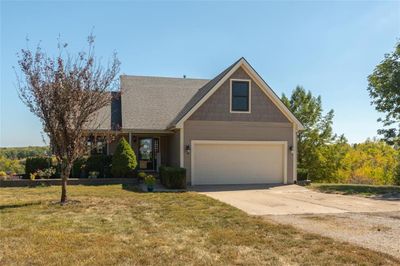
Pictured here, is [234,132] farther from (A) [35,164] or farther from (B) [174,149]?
(A) [35,164]

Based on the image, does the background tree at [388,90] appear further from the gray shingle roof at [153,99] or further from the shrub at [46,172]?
the shrub at [46,172]

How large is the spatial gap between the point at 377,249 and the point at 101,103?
8.66m

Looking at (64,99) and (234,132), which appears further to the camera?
(234,132)

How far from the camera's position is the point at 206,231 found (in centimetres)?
770

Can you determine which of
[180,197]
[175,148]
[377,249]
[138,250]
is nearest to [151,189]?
[180,197]

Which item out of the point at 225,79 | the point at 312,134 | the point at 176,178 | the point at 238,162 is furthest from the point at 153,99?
the point at 312,134

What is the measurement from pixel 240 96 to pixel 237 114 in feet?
3.04

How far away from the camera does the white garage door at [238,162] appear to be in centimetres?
1794

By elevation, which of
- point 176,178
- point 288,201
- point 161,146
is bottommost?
point 288,201

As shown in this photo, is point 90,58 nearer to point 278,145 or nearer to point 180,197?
point 180,197

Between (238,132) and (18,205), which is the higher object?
(238,132)

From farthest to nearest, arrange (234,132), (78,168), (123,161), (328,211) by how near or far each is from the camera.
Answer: (78,168) < (123,161) < (234,132) < (328,211)

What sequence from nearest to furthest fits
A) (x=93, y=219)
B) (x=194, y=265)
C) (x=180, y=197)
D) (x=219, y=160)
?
(x=194, y=265) < (x=93, y=219) < (x=180, y=197) < (x=219, y=160)

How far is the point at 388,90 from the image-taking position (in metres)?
20.5
